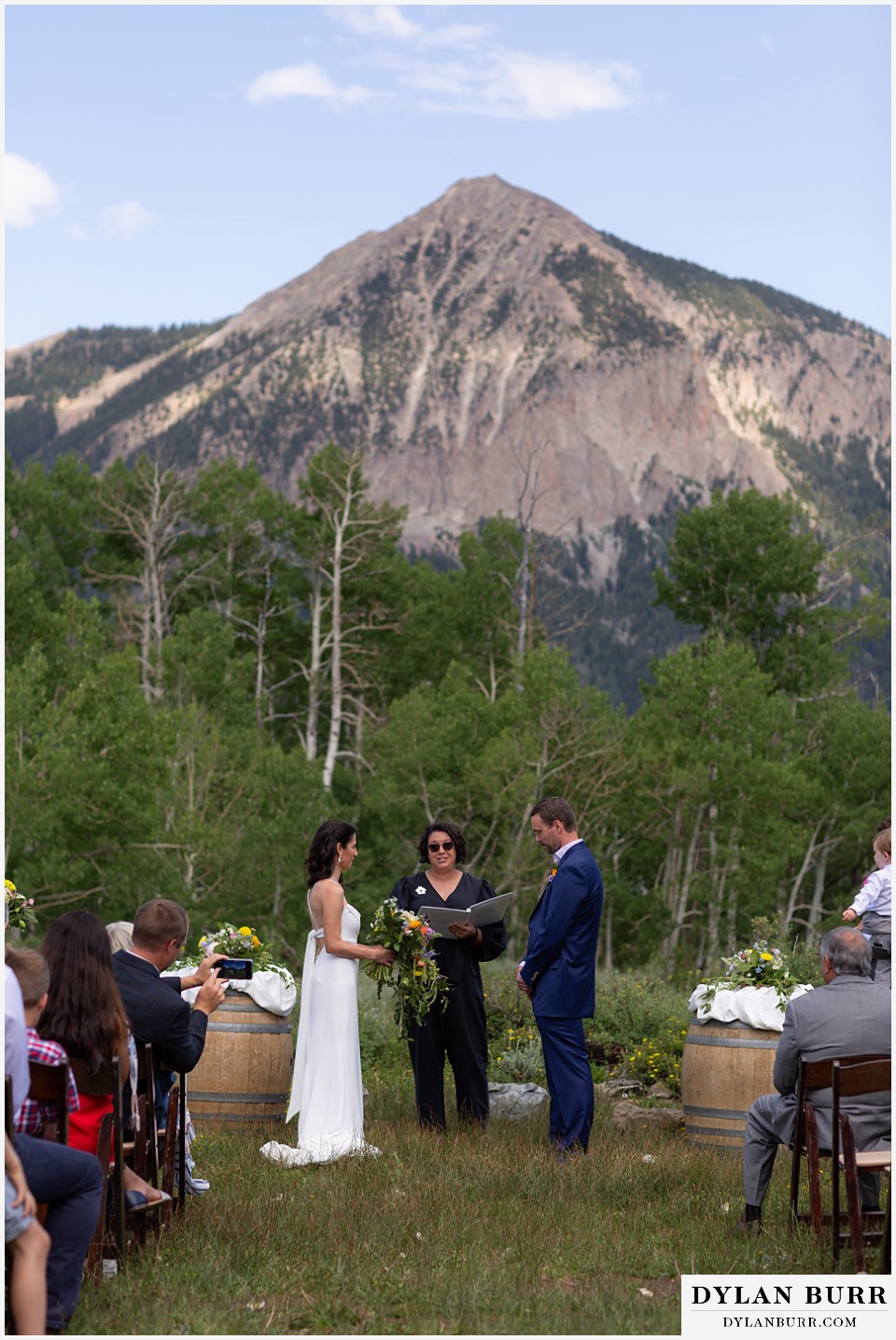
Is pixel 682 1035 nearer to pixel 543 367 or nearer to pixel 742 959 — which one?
pixel 742 959

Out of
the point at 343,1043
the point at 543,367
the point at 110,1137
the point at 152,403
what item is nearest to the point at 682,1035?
the point at 343,1043

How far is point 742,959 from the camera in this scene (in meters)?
9.32

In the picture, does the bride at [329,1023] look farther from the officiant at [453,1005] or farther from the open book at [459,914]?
the officiant at [453,1005]

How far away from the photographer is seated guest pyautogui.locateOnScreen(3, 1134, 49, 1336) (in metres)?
4.56

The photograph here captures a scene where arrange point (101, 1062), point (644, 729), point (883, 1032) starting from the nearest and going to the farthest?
point (101, 1062)
point (883, 1032)
point (644, 729)

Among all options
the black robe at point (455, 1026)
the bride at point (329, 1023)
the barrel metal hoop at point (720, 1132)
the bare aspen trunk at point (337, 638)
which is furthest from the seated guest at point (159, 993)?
the bare aspen trunk at point (337, 638)

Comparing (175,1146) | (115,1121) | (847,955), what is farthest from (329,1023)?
(847,955)

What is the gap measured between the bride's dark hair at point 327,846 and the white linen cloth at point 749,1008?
7.86ft

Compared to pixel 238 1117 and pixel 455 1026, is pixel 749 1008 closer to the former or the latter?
pixel 455 1026

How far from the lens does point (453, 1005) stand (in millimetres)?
9367

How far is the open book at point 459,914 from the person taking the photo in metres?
8.99

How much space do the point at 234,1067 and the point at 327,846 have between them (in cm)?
170

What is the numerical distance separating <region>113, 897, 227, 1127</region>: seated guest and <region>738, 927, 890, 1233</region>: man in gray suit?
2.53m

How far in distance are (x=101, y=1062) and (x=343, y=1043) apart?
11.0 ft
